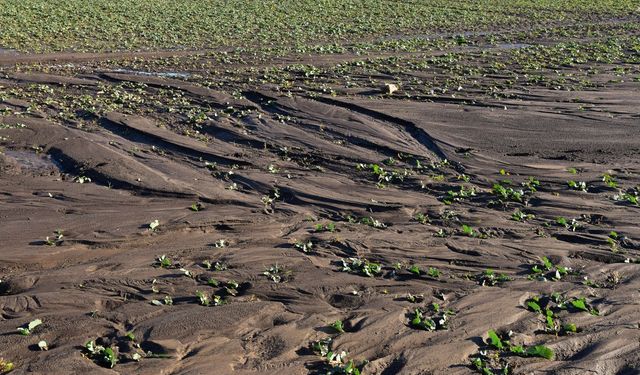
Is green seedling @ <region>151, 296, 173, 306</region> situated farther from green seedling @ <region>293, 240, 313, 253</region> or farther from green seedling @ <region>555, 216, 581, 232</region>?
green seedling @ <region>555, 216, 581, 232</region>

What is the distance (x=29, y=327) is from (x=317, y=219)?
16.0ft

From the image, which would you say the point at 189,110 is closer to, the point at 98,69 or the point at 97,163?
the point at 97,163

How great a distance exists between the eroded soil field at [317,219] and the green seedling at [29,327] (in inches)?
2.5

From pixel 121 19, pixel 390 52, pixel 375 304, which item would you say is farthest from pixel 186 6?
pixel 375 304

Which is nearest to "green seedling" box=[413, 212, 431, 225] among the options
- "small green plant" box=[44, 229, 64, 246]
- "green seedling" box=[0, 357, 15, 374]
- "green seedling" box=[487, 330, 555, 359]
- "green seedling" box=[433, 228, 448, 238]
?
"green seedling" box=[433, 228, 448, 238]

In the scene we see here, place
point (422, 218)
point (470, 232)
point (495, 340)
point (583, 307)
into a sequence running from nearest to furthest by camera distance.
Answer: point (495, 340)
point (583, 307)
point (470, 232)
point (422, 218)

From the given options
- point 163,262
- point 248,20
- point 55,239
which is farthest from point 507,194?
point 248,20

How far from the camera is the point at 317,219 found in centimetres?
1178

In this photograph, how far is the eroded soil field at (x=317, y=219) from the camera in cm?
816

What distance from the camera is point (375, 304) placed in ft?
29.2

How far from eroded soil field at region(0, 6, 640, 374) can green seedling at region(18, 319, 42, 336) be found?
6cm

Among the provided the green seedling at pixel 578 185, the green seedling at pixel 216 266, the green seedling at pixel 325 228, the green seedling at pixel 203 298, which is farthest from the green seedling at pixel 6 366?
the green seedling at pixel 578 185

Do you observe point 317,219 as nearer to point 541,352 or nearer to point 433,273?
point 433,273

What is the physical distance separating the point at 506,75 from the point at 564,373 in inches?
603
